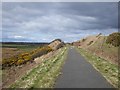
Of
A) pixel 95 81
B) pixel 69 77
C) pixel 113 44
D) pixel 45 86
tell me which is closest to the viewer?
pixel 45 86

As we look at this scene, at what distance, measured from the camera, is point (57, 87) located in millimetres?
12047

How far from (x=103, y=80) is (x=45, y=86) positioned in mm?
3264

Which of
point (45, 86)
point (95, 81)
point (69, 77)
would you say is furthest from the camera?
point (69, 77)

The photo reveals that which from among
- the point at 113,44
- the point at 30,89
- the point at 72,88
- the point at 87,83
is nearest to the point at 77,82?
the point at 87,83

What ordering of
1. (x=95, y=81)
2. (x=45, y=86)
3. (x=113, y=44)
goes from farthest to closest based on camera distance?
1. (x=113, y=44)
2. (x=95, y=81)
3. (x=45, y=86)

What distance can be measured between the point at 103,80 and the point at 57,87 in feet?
9.82

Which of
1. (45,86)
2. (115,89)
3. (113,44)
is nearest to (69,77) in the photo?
(45,86)

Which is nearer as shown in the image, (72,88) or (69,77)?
(72,88)

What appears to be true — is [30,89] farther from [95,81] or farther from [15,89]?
[95,81]

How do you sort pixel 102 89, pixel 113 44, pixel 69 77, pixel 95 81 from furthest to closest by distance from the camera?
pixel 113 44 < pixel 69 77 < pixel 95 81 < pixel 102 89

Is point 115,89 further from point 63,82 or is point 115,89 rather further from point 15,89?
point 15,89

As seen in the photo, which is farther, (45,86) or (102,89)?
(45,86)

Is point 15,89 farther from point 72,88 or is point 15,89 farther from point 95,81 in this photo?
point 95,81

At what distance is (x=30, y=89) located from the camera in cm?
1230
